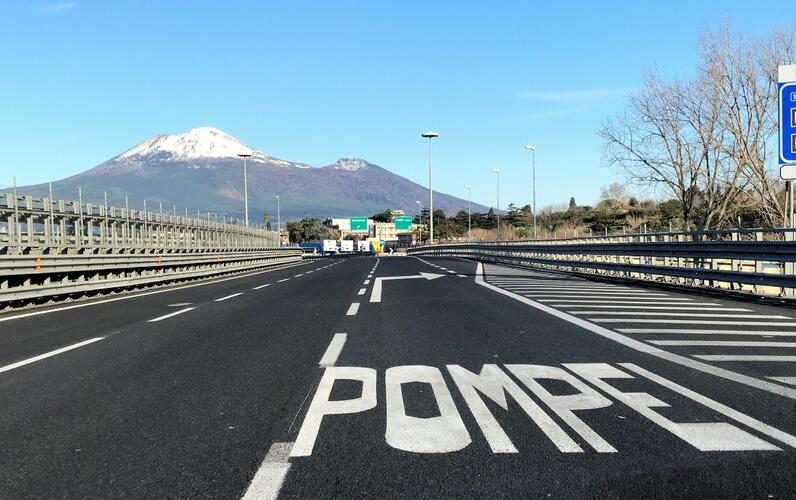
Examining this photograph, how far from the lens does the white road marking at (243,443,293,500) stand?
3.31m

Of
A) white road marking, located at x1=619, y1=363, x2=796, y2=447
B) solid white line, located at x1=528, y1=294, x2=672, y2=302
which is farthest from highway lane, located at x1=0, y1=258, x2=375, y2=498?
solid white line, located at x1=528, y1=294, x2=672, y2=302

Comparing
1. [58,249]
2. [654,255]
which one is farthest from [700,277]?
[58,249]

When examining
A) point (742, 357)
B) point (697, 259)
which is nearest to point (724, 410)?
point (742, 357)

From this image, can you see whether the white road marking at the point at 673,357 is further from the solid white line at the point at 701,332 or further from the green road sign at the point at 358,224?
the green road sign at the point at 358,224

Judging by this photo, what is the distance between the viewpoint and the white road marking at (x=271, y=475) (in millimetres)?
3309

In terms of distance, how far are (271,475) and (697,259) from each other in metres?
14.6

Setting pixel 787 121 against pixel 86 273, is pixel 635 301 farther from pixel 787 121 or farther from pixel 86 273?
pixel 86 273

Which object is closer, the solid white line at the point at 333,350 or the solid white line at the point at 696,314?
the solid white line at the point at 333,350

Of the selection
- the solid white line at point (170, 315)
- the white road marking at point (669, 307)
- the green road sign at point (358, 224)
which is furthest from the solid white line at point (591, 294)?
the green road sign at point (358, 224)

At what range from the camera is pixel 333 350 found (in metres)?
7.38

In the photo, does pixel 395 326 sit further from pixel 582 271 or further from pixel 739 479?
pixel 582 271

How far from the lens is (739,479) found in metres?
3.44

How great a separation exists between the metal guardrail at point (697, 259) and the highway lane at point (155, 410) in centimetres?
862

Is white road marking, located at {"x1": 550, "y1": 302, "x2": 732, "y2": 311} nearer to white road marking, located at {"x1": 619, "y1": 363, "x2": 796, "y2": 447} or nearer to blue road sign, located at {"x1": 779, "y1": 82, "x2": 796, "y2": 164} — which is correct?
blue road sign, located at {"x1": 779, "y1": 82, "x2": 796, "y2": 164}
